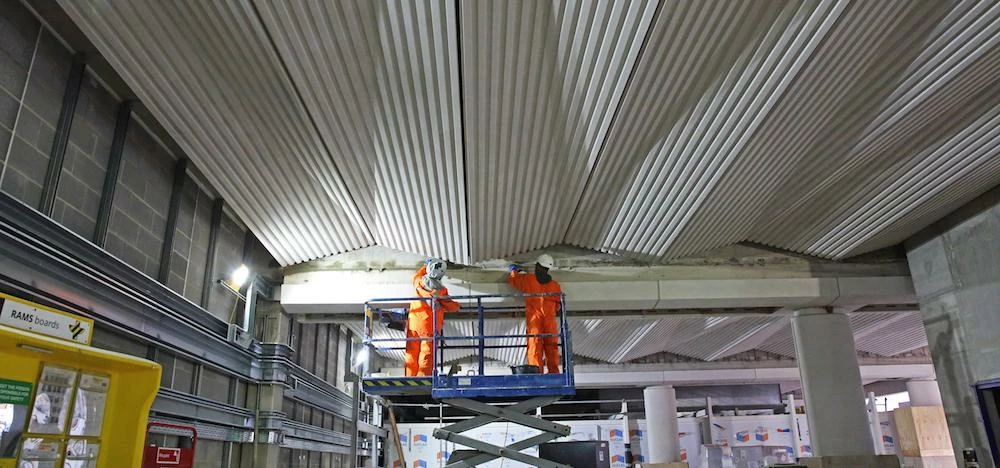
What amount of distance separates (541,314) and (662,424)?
1391 cm

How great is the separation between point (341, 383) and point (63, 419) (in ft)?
41.3

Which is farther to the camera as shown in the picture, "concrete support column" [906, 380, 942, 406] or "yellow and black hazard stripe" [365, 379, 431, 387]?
"concrete support column" [906, 380, 942, 406]

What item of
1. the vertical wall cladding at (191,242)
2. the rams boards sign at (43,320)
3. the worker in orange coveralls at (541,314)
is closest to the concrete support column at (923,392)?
the worker in orange coveralls at (541,314)

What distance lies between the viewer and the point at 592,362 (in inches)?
899

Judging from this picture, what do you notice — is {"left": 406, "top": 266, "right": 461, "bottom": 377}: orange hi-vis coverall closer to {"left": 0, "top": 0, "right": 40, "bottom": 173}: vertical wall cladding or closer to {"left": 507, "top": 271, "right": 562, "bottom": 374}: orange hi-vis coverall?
{"left": 507, "top": 271, "right": 562, "bottom": 374}: orange hi-vis coverall

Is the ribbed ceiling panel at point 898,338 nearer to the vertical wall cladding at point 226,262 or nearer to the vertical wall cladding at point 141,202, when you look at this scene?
A: the vertical wall cladding at point 226,262

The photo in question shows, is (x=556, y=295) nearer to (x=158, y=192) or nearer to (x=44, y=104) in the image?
(x=158, y=192)

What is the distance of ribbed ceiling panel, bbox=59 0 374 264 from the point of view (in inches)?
243

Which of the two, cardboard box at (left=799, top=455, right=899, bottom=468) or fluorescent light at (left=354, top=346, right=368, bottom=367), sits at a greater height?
fluorescent light at (left=354, top=346, right=368, bottom=367)

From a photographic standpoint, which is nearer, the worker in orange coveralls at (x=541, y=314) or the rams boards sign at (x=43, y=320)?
the rams boards sign at (x=43, y=320)

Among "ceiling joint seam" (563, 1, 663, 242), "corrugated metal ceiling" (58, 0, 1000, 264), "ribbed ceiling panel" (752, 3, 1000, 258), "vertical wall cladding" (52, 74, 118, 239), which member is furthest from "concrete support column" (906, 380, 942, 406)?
"vertical wall cladding" (52, 74, 118, 239)

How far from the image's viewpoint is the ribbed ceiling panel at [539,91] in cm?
Answer: 631

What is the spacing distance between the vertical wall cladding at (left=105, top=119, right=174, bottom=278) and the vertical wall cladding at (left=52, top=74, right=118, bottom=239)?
1.02 ft

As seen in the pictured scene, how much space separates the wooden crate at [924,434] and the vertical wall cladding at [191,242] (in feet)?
65.6
